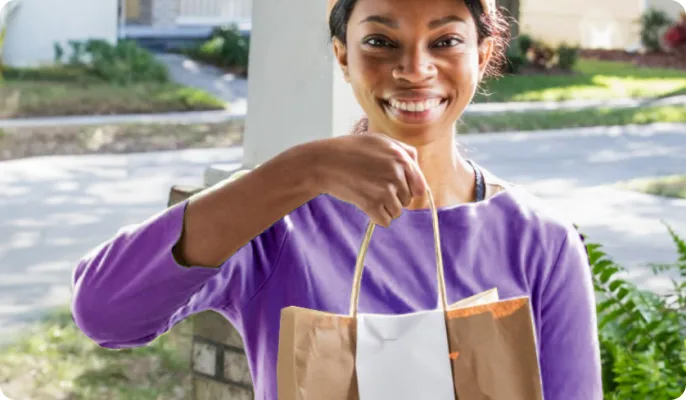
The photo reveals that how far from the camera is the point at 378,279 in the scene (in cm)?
142

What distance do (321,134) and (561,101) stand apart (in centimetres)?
1167

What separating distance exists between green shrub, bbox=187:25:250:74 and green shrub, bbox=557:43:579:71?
475cm

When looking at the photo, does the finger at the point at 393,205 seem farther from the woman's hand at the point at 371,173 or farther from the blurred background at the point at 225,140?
the blurred background at the point at 225,140

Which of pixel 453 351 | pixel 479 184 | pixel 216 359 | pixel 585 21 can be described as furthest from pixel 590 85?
pixel 453 351

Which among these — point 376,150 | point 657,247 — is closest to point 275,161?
point 376,150

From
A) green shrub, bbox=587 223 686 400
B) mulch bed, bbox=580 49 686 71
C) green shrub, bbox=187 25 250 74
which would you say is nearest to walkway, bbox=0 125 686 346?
green shrub, bbox=587 223 686 400

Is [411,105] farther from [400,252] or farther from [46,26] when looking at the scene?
[46,26]

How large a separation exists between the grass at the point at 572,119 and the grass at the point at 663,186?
251 cm

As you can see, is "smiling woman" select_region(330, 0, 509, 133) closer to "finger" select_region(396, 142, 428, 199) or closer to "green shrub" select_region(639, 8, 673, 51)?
"finger" select_region(396, 142, 428, 199)

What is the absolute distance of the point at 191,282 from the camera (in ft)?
4.18

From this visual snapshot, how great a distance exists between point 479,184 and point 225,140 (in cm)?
982

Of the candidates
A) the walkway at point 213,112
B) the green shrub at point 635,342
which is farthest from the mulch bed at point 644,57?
the green shrub at point 635,342

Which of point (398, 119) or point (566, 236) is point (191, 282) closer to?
point (398, 119)

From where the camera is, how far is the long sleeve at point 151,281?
1262mm
